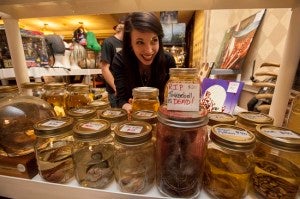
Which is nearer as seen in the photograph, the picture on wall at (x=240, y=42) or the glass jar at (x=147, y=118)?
the glass jar at (x=147, y=118)

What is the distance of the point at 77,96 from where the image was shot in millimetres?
640

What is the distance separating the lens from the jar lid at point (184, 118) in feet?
0.97

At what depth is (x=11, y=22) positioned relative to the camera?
0.57m

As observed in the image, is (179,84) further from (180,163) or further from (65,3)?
Result: (65,3)

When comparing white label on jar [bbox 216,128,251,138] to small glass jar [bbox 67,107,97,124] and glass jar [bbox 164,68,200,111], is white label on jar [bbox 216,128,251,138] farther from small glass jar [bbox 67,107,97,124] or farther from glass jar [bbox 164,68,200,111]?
small glass jar [bbox 67,107,97,124]

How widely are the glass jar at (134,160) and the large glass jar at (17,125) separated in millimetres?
241

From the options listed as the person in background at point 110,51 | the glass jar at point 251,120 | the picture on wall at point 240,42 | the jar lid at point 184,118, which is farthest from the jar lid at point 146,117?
the person in background at point 110,51

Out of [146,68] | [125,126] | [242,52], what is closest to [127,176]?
[125,126]

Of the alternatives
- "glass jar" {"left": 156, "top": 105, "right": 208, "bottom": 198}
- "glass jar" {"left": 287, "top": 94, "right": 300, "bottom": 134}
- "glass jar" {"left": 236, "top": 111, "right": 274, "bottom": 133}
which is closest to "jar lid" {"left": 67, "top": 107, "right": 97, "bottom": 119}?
"glass jar" {"left": 156, "top": 105, "right": 208, "bottom": 198}

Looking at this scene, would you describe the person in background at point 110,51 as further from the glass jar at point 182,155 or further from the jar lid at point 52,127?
the glass jar at point 182,155

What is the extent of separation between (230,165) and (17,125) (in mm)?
512

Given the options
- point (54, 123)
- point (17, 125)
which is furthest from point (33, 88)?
point (54, 123)

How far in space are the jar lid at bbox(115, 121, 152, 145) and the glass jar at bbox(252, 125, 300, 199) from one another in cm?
22

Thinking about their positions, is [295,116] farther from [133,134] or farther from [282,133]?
[133,134]
